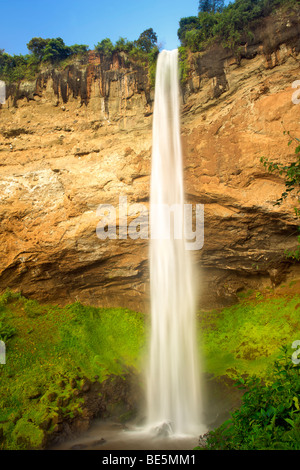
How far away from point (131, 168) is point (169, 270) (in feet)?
14.0

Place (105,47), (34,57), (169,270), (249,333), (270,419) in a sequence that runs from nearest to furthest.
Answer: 1. (270,419)
2. (249,333)
3. (169,270)
4. (105,47)
5. (34,57)

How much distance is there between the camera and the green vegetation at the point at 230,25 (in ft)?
38.5

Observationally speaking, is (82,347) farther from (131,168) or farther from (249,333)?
(131,168)

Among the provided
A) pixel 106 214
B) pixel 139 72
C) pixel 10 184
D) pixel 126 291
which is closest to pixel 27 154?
pixel 10 184

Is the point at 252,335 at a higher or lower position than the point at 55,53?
lower

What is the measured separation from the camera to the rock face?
35.6 feet

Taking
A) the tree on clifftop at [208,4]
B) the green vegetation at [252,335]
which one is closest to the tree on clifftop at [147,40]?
the tree on clifftop at [208,4]

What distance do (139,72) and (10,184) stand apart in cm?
738

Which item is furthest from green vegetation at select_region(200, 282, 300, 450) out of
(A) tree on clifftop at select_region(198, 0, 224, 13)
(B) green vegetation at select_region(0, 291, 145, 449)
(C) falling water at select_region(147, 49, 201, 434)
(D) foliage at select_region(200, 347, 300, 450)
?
(A) tree on clifftop at select_region(198, 0, 224, 13)

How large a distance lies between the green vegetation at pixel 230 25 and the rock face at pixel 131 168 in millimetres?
481

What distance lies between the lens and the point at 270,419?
368cm

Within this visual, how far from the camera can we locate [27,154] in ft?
45.1

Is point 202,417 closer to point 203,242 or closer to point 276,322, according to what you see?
point 276,322

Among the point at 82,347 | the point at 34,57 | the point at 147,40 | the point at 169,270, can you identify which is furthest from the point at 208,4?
the point at 82,347
